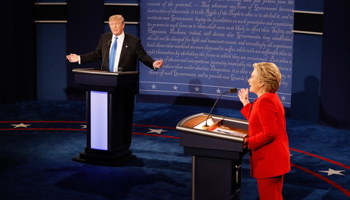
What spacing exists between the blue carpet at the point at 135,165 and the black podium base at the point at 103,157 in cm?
8

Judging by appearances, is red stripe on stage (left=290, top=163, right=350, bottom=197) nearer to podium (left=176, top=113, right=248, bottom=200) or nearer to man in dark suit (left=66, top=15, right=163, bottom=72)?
podium (left=176, top=113, right=248, bottom=200)

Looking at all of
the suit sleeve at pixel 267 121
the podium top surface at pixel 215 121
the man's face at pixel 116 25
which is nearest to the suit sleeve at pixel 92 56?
the man's face at pixel 116 25

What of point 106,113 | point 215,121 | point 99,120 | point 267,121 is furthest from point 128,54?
point 267,121

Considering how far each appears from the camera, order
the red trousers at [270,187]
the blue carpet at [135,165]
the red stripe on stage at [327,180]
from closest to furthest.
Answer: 1. the red trousers at [270,187]
2. the blue carpet at [135,165]
3. the red stripe on stage at [327,180]

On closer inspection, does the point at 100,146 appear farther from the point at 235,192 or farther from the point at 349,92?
the point at 349,92

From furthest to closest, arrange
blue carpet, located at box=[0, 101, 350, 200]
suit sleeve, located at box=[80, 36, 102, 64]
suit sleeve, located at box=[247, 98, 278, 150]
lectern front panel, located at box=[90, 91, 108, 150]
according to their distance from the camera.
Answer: suit sleeve, located at box=[80, 36, 102, 64] → lectern front panel, located at box=[90, 91, 108, 150] → blue carpet, located at box=[0, 101, 350, 200] → suit sleeve, located at box=[247, 98, 278, 150]

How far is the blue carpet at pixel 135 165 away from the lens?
4688mm

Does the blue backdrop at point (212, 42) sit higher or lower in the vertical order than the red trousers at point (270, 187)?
higher

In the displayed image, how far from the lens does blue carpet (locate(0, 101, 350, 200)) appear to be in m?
4.69

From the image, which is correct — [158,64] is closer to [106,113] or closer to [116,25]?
[116,25]

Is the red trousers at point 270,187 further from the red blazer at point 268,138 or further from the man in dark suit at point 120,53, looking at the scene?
the man in dark suit at point 120,53

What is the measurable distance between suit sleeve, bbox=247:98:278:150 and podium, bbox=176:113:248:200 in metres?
0.17

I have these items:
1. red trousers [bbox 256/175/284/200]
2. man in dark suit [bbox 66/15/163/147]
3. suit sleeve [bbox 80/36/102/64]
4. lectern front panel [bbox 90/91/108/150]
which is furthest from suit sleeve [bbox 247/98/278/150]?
suit sleeve [bbox 80/36/102/64]

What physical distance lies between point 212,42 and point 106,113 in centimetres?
380
